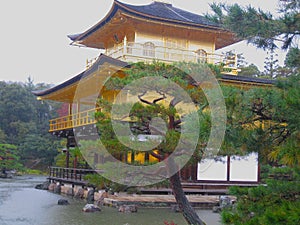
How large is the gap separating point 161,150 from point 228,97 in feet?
7.76

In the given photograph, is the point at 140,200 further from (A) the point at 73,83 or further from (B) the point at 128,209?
(A) the point at 73,83

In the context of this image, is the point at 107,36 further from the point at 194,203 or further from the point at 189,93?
the point at 189,93

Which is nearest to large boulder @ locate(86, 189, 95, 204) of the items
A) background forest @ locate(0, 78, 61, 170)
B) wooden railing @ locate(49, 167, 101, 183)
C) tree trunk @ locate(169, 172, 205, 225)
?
wooden railing @ locate(49, 167, 101, 183)

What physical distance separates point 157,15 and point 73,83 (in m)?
3.47

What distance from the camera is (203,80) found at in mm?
5879

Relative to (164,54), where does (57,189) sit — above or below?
below

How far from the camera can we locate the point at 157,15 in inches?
536

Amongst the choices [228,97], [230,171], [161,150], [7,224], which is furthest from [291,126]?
[230,171]

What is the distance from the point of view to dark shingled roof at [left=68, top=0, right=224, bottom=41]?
1298 cm

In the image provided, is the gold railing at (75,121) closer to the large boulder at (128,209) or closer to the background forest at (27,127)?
the large boulder at (128,209)

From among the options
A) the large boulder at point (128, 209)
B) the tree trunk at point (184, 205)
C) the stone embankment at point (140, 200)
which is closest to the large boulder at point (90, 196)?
the stone embankment at point (140, 200)

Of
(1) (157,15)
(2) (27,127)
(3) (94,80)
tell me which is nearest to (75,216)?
(3) (94,80)

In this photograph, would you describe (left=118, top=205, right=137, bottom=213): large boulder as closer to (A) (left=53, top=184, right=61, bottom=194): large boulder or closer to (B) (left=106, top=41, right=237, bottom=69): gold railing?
(B) (left=106, top=41, right=237, bottom=69): gold railing

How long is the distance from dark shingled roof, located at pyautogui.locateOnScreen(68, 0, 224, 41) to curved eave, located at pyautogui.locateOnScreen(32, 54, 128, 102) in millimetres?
2271
